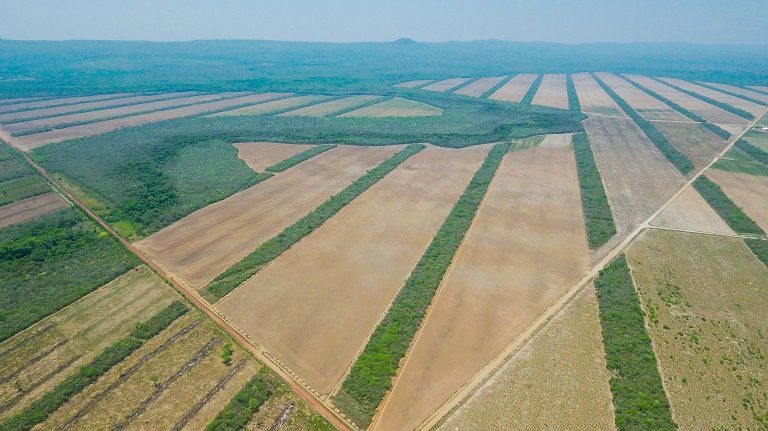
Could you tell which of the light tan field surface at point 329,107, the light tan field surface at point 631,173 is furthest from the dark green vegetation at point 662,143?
the light tan field surface at point 329,107

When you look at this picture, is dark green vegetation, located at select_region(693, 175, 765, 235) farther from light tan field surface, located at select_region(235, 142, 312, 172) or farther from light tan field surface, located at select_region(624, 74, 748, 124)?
light tan field surface, located at select_region(235, 142, 312, 172)

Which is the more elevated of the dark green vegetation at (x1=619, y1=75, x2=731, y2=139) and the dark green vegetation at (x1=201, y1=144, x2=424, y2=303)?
the dark green vegetation at (x1=619, y1=75, x2=731, y2=139)

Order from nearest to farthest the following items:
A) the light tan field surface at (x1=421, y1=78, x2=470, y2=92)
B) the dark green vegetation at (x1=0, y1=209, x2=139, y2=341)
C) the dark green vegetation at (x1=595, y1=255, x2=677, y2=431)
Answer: the dark green vegetation at (x1=595, y1=255, x2=677, y2=431) → the dark green vegetation at (x1=0, y1=209, x2=139, y2=341) → the light tan field surface at (x1=421, y1=78, x2=470, y2=92)

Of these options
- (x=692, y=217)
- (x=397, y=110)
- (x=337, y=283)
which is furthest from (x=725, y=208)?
(x=397, y=110)

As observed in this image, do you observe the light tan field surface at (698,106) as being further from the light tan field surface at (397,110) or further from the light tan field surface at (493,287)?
the light tan field surface at (493,287)

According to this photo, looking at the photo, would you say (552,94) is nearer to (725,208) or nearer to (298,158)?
(725,208)

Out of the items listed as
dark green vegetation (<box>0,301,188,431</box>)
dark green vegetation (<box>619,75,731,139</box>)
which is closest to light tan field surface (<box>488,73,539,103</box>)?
dark green vegetation (<box>619,75,731,139</box>)
